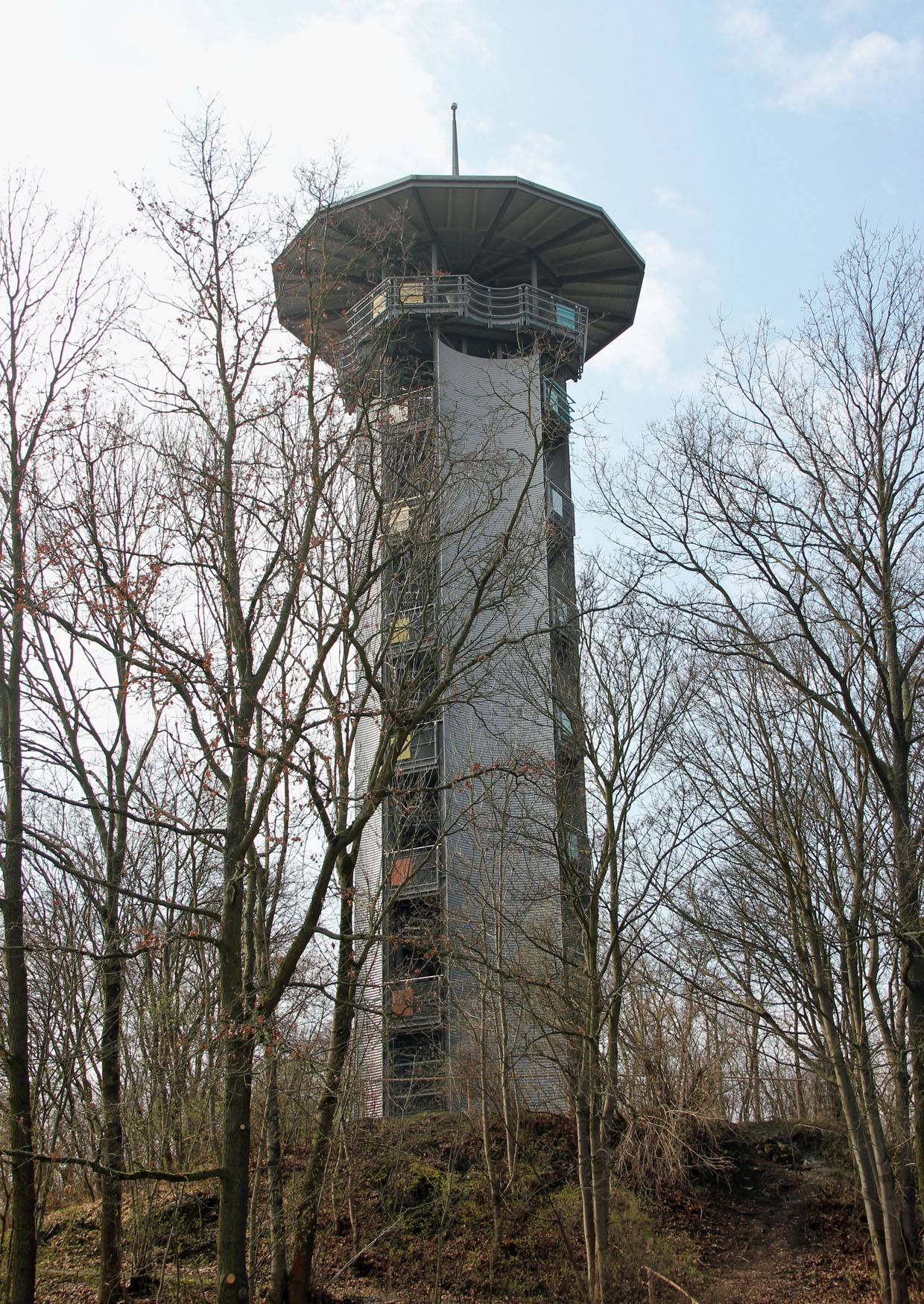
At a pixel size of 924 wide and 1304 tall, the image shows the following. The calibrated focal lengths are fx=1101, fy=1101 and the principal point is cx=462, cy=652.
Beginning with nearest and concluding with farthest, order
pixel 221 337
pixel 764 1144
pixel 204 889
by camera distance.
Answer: pixel 221 337
pixel 204 889
pixel 764 1144

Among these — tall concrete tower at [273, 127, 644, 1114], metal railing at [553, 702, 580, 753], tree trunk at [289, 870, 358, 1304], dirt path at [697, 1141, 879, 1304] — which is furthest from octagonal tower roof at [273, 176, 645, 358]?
dirt path at [697, 1141, 879, 1304]

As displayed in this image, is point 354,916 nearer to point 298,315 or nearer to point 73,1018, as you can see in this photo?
point 73,1018

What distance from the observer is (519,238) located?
112ft

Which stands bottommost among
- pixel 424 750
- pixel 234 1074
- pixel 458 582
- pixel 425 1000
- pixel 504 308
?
pixel 234 1074

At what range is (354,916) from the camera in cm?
1616

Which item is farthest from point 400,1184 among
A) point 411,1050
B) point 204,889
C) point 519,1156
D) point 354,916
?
point 411,1050

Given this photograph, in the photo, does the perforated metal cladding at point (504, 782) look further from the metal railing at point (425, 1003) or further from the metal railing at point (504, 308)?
the metal railing at point (504, 308)

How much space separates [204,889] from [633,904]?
23.1 ft

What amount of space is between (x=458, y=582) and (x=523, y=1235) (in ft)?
36.8

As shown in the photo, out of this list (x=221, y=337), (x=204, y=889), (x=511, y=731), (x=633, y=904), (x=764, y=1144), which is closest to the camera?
(x=221, y=337)

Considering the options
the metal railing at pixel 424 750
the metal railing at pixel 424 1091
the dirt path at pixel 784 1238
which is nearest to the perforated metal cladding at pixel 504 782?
the metal railing at pixel 424 1091

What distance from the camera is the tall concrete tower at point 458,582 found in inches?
452

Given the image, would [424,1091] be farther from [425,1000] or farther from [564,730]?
[564,730]

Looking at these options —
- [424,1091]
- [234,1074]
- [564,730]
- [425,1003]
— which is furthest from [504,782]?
[234,1074]
